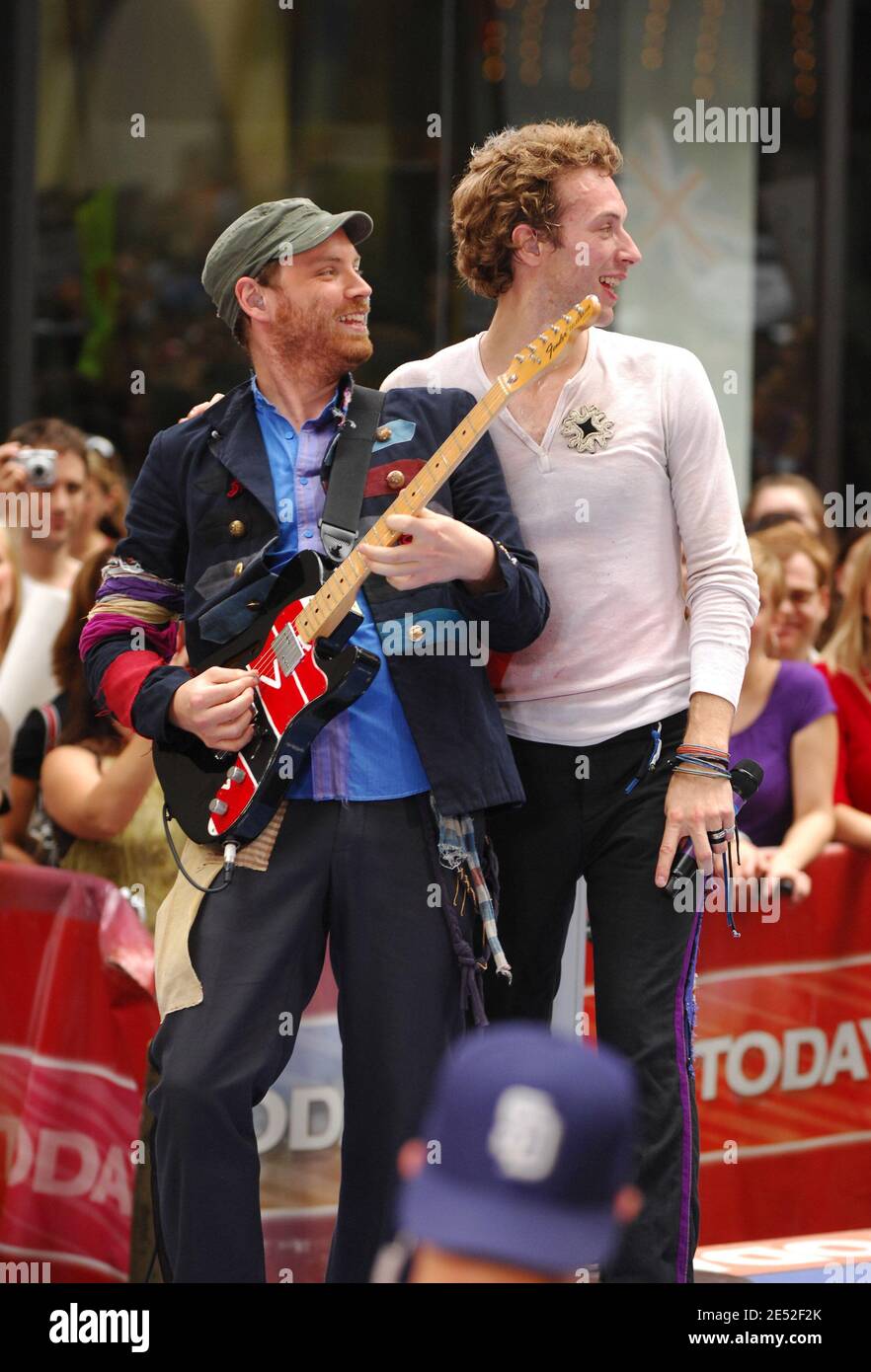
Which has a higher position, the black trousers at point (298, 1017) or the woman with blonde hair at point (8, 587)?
the woman with blonde hair at point (8, 587)

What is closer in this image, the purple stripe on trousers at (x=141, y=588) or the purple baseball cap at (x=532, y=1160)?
the purple baseball cap at (x=532, y=1160)

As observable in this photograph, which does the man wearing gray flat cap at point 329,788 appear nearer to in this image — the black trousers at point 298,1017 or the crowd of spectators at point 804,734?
the black trousers at point 298,1017

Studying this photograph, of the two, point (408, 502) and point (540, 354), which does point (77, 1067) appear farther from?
point (540, 354)

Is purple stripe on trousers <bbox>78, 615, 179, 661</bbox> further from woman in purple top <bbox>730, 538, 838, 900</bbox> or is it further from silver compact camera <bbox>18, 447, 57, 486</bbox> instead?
silver compact camera <bbox>18, 447, 57, 486</bbox>

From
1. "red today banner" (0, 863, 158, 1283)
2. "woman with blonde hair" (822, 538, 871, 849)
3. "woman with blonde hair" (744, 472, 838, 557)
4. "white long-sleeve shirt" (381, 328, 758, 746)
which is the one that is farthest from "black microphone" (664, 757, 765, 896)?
"woman with blonde hair" (744, 472, 838, 557)

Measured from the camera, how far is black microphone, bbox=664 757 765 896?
3.27 meters

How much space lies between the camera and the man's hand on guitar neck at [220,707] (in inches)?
124

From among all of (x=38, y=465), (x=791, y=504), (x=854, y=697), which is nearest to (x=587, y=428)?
(x=854, y=697)

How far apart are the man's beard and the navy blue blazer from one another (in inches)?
4.5

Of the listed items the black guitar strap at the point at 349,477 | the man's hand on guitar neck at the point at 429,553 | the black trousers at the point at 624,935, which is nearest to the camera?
the man's hand on guitar neck at the point at 429,553

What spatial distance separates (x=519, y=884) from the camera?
Result: 136 inches

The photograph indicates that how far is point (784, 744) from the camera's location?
505cm

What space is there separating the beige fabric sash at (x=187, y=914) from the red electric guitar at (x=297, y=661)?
0.03 metres

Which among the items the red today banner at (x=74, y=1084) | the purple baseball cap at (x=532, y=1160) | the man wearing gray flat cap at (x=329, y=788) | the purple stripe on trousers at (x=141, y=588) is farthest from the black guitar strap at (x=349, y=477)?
the purple baseball cap at (x=532, y=1160)
